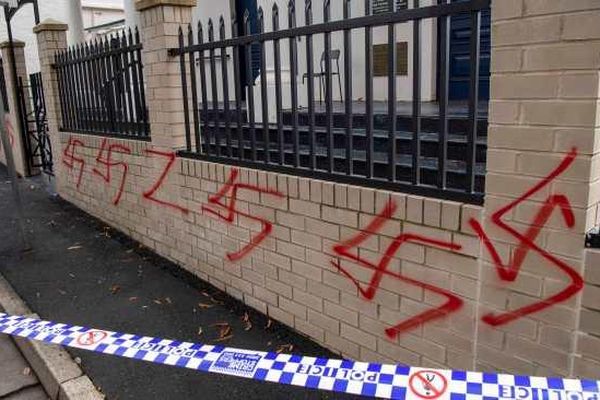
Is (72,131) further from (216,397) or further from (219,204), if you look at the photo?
(216,397)

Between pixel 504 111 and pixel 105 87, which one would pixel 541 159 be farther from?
pixel 105 87

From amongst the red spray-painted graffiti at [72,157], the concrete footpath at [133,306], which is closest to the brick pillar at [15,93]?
the red spray-painted graffiti at [72,157]

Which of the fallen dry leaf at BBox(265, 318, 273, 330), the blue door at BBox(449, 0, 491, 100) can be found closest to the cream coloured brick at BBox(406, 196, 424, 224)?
the fallen dry leaf at BBox(265, 318, 273, 330)

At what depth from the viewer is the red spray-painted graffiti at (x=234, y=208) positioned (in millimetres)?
3943

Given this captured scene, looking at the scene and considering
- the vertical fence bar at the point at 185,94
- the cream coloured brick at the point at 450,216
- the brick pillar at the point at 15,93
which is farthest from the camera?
the brick pillar at the point at 15,93

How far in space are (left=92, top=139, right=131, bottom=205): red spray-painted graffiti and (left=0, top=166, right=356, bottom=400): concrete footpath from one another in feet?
1.89

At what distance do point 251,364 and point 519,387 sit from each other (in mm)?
1166

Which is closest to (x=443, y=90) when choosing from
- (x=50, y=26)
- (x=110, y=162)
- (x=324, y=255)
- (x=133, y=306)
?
(x=324, y=255)

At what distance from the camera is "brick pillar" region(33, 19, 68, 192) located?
293 inches

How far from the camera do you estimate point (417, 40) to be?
2.78 m

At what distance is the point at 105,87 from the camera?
612 centimetres

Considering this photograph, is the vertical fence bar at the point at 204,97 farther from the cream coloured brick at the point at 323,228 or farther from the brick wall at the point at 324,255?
the cream coloured brick at the point at 323,228

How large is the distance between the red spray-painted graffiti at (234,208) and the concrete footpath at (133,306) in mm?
504

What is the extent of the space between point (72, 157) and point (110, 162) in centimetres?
155
